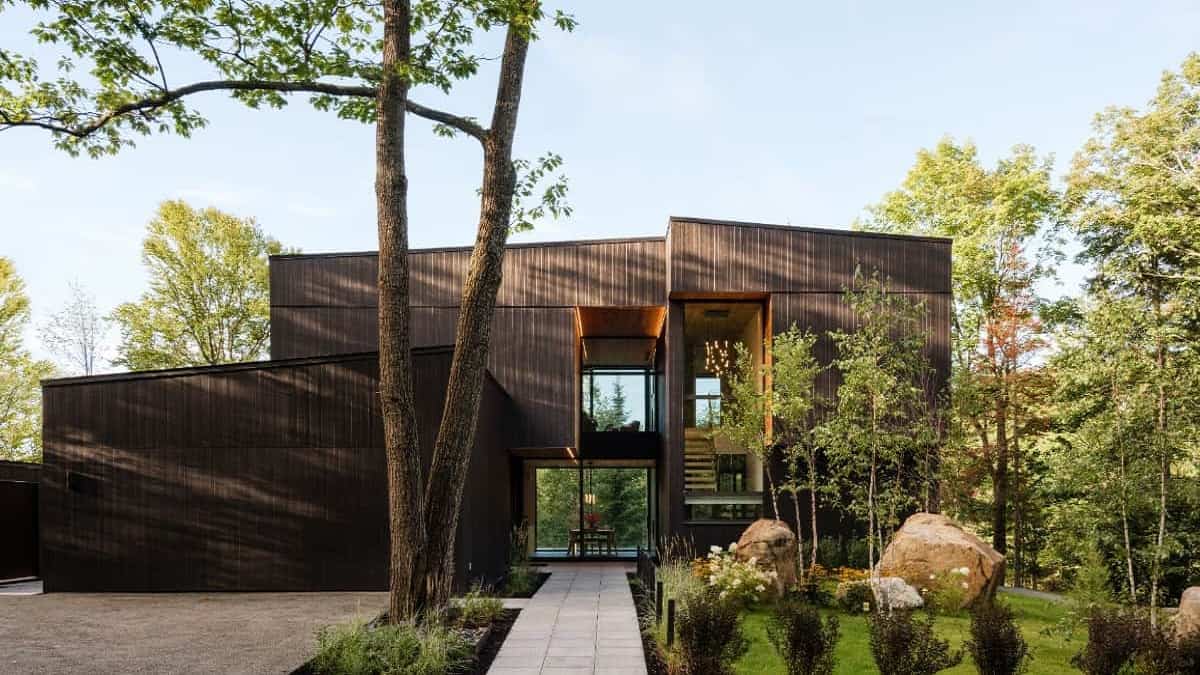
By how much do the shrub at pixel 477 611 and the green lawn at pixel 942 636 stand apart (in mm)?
2703

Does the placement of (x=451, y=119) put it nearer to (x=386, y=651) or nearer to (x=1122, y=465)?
(x=386, y=651)

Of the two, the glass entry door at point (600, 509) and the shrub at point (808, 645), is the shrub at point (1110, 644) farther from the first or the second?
the glass entry door at point (600, 509)

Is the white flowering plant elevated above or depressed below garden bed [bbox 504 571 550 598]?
above

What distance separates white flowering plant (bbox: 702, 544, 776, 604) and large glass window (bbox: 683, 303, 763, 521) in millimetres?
4562

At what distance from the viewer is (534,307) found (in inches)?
681

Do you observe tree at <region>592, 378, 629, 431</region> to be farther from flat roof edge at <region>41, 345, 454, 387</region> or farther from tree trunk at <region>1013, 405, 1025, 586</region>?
tree trunk at <region>1013, 405, 1025, 586</region>

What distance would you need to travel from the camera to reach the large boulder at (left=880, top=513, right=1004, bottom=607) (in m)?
11.7

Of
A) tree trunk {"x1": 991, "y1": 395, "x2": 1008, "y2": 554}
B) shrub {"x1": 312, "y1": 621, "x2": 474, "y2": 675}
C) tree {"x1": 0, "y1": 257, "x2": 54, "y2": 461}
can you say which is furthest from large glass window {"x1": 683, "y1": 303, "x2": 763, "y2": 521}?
tree {"x1": 0, "y1": 257, "x2": 54, "y2": 461}

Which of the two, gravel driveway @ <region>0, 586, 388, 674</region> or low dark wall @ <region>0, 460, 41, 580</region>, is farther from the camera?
low dark wall @ <region>0, 460, 41, 580</region>

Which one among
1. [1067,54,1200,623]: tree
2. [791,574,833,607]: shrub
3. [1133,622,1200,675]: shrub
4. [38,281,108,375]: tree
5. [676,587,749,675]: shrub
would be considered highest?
[1067,54,1200,623]: tree

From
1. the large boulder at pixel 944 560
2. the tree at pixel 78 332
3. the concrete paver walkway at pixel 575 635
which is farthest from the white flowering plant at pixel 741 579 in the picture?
the tree at pixel 78 332

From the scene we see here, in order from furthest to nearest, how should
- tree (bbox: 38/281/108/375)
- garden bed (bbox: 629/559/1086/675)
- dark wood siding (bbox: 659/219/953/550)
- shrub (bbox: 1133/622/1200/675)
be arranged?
tree (bbox: 38/281/108/375) → dark wood siding (bbox: 659/219/953/550) → garden bed (bbox: 629/559/1086/675) → shrub (bbox: 1133/622/1200/675)

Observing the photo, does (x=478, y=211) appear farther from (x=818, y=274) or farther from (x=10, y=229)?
(x=10, y=229)

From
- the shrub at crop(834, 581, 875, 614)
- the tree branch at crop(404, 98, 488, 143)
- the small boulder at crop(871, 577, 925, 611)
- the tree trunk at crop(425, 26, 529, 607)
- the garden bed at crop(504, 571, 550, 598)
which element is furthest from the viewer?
the garden bed at crop(504, 571, 550, 598)
